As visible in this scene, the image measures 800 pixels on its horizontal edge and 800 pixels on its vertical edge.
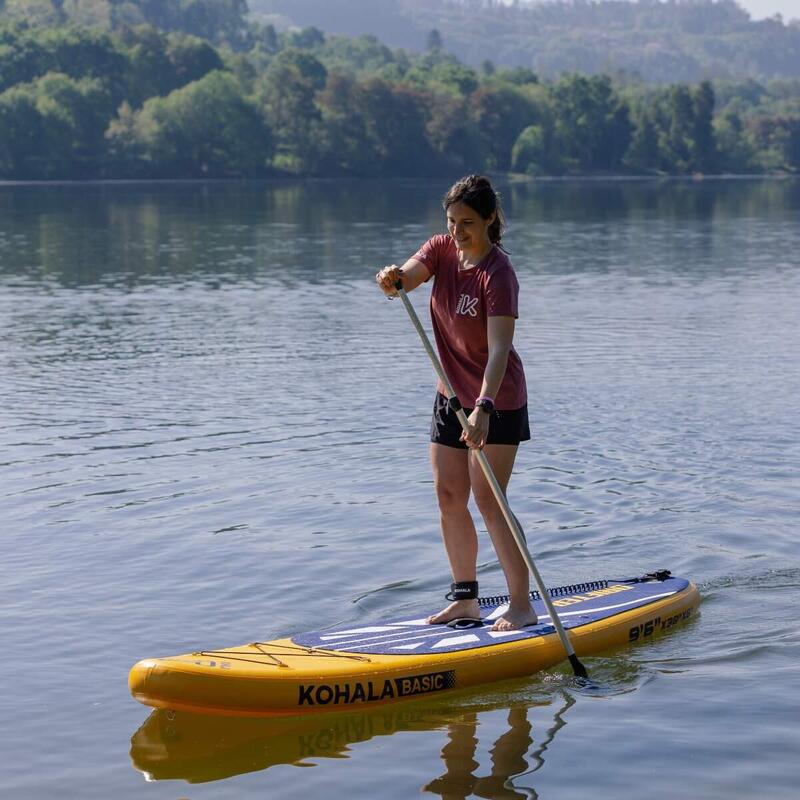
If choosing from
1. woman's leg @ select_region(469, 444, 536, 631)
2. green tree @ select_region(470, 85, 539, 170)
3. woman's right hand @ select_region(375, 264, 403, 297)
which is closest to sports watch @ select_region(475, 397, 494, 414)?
woman's leg @ select_region(469, 444, 536, 631)

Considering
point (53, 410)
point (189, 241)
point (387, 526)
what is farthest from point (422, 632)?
point (189, 241)

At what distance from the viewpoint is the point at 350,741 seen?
306 inches

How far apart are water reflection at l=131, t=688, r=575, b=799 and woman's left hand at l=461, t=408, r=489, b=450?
155cm

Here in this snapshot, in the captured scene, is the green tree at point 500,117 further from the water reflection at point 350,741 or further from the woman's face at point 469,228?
the water reflection at point 350,741

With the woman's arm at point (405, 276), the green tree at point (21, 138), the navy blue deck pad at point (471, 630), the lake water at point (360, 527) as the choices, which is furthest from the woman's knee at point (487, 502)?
the green tree at point (21, 138)

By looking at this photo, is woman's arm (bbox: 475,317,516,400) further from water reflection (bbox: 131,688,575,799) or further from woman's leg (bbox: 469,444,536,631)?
water reflection (bbox: 131,688,575,799)

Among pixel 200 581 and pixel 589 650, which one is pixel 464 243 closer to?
pixel 589 650

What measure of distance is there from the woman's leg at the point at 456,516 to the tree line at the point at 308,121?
403ft

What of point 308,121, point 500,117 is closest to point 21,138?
point 308,121

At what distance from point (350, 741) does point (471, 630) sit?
1332 mm

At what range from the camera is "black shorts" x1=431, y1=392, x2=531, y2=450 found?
843 cm

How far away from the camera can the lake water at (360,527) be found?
295 inches

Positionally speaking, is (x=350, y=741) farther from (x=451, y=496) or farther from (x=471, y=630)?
(x=451, y=496)

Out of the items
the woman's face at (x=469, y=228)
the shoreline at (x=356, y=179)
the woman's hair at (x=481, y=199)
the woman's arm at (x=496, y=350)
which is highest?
the shoreline at (x=356, y=179)
